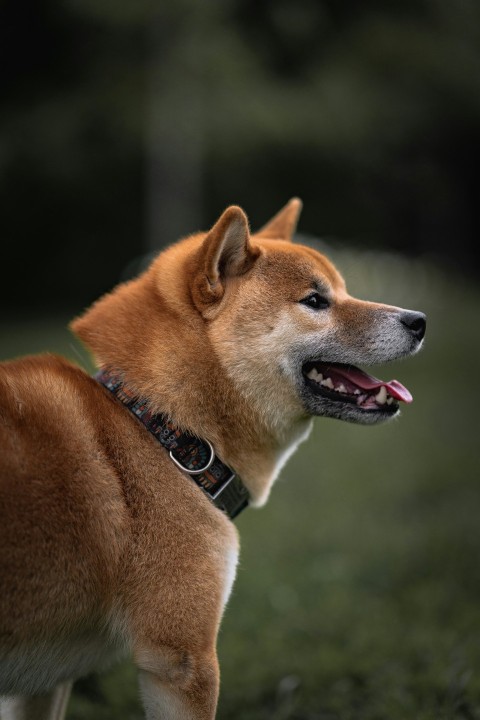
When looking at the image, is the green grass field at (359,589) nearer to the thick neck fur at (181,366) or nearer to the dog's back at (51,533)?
the thick neck fur at (181,366)

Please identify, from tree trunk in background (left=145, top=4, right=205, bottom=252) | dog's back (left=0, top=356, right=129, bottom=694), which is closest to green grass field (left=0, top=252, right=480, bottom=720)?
dog's back (left=0, top=356, right=129, bottom=694)

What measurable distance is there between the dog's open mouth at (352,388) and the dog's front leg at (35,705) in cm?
157

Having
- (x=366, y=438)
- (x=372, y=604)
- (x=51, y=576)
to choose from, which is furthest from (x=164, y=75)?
(x=51, y=576)

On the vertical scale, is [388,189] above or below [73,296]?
above

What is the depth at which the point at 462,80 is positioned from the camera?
14000 millimetres

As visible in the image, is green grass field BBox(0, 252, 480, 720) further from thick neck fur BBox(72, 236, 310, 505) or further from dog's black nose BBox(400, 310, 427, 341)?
dog's black nose BBox(400, 310, 427, 341)

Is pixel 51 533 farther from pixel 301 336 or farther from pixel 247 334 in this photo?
pixel 301 336

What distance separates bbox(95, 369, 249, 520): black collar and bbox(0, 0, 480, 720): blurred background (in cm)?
38

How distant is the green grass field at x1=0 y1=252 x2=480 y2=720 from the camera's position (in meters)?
3.88

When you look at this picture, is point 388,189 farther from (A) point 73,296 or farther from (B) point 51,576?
(B) point 51,576

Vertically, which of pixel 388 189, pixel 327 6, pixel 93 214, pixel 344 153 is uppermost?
pixel 327 6

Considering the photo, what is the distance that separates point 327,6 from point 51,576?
10450mm

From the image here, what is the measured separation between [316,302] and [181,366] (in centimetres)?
69

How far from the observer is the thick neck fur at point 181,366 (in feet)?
9.73
